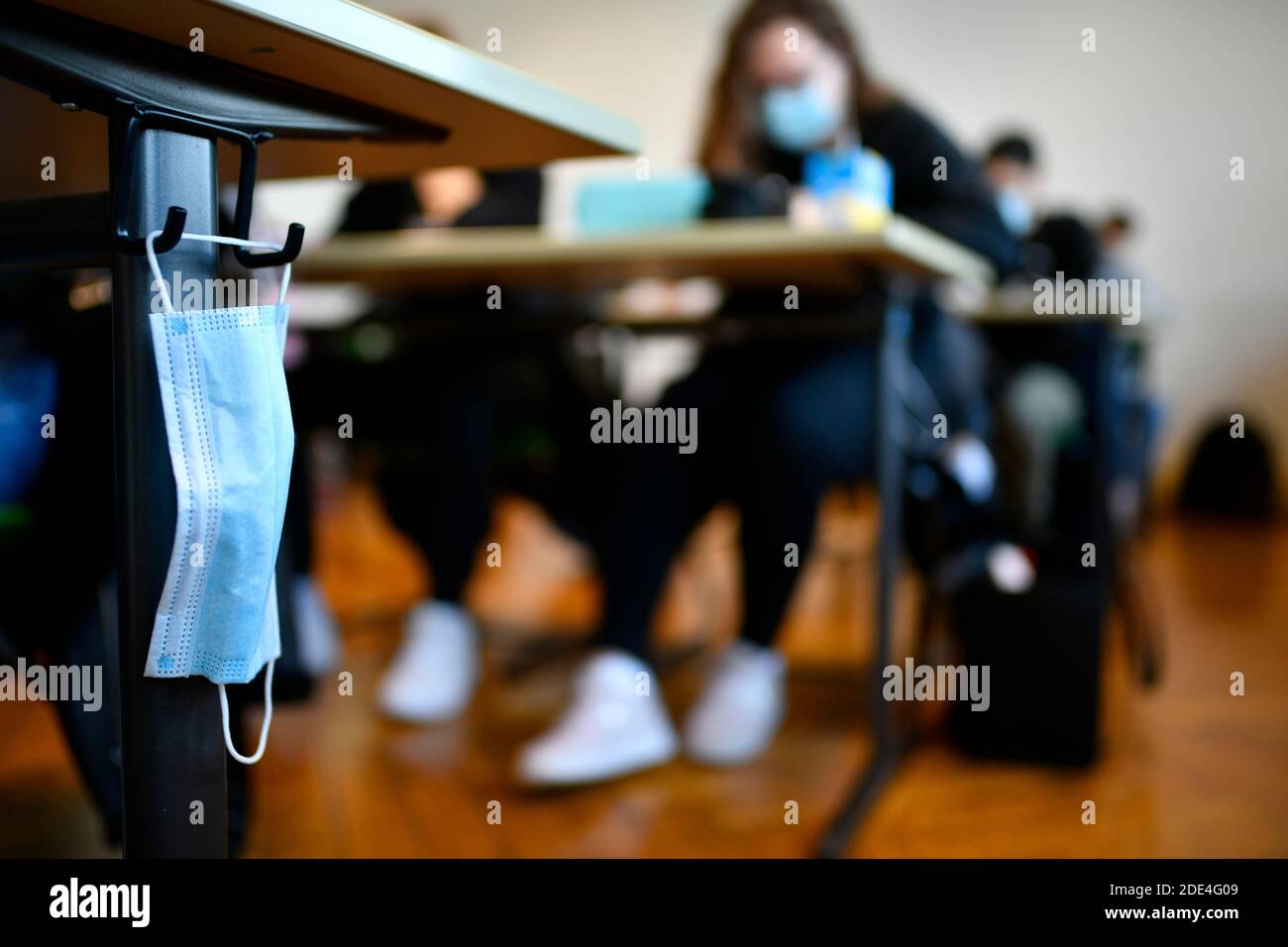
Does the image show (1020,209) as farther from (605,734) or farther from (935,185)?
(605,734)

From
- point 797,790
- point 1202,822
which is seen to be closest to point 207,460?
point 797,790

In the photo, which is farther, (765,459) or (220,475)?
(765,459)

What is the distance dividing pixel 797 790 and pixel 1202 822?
0.47 metres

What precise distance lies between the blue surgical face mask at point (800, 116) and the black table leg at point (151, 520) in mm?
1231

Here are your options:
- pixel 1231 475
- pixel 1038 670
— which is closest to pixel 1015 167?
pixel 1231 475

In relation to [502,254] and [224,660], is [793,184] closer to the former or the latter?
[502,254]

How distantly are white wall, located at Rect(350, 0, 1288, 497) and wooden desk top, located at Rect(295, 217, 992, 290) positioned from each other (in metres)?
2.95

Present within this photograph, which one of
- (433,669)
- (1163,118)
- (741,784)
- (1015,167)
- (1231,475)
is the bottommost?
(741,784)

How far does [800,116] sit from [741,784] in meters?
1.03

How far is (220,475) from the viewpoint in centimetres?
53

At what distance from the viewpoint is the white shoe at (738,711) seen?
1.39m

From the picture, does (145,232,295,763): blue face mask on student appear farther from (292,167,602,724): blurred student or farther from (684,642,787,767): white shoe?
(292,167,602,724): blurred student

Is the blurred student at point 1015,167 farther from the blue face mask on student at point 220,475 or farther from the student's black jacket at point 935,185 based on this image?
the blue face mask on student at point 220,475

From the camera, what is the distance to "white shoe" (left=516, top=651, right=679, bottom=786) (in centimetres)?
125
